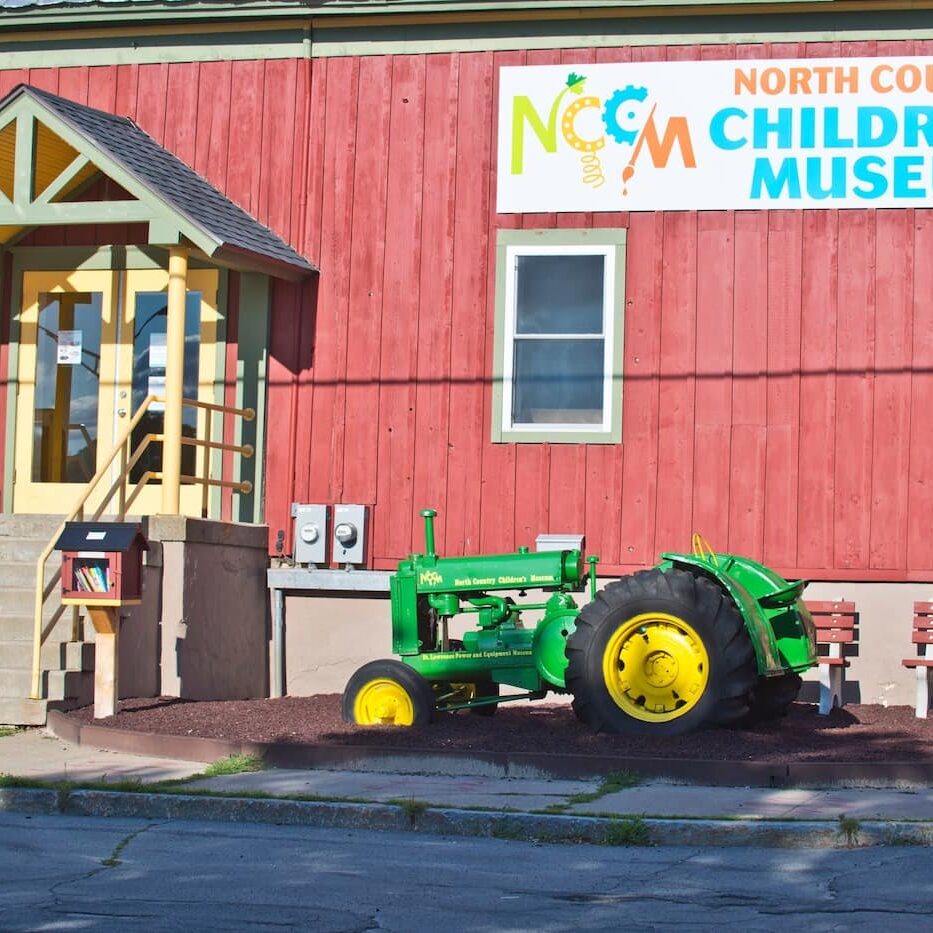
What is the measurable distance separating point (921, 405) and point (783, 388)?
1.11 meters

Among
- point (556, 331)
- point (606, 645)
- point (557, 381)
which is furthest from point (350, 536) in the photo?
point (606, 645)

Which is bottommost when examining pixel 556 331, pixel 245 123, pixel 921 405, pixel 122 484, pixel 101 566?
pixel 101 566

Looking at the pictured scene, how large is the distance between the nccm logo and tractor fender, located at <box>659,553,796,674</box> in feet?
14.4

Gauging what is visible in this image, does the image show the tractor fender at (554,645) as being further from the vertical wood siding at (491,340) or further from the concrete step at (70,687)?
the concrete step at (70,687)

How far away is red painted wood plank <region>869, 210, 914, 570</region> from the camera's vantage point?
13688 millimetres

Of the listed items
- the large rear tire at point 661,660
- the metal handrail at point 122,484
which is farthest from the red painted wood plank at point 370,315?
the large rear tire at point 661,660

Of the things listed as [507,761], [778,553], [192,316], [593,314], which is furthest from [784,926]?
[192,316]

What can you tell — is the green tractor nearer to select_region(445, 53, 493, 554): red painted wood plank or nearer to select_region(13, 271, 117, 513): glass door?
select_region(445, 53, 493, 554): red painted wood plank

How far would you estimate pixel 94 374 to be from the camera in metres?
15.4

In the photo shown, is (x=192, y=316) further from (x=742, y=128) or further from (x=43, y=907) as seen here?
(x=43, y=907)

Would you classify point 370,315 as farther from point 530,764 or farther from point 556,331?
point 530,764

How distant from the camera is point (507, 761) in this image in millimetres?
9789

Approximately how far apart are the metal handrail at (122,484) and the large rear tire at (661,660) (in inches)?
156

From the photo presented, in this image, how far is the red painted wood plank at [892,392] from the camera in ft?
44.9
